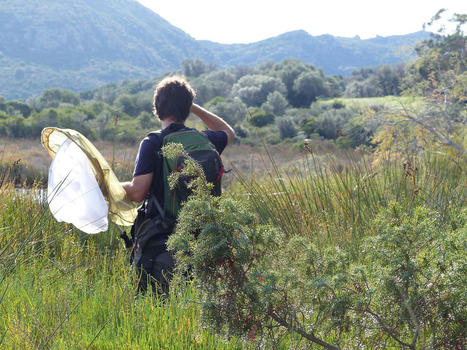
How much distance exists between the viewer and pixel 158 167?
10.0 feet

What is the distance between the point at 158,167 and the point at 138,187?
0.57ft

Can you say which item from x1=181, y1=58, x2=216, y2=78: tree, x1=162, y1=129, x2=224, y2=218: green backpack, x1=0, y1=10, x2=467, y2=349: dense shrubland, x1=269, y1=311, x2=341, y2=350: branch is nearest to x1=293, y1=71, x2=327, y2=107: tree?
x1=181, y1=58, x2=216, y2=78: tree

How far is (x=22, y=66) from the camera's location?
166875 mm

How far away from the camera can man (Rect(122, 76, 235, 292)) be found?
119 inches

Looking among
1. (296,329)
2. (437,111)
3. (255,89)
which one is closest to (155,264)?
(296,329)

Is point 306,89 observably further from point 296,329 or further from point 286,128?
point 296,329

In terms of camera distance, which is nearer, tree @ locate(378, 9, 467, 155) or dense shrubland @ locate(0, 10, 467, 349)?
dense shrubland @ locate(0, 10, 467, 349)

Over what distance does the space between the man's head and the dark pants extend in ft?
2.66

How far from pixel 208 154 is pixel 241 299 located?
58.7 inches

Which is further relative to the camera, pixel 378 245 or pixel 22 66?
pixel 22 66

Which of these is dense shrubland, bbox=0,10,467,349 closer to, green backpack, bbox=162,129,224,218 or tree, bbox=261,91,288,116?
green backpack, bbox=162,129,224,218

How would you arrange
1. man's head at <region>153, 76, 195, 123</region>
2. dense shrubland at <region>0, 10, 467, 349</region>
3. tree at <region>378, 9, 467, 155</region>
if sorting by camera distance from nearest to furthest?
dense shrubland at <region>0, 10, 467, 349</region> < man's head at <region>153, 76, 195, 123</region> < tree at <region>378, 9, 467, 155</region>

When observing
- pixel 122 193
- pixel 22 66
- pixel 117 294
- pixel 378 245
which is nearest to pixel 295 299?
pixel 378 245

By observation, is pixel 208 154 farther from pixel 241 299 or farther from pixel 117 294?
pixel 241 299
